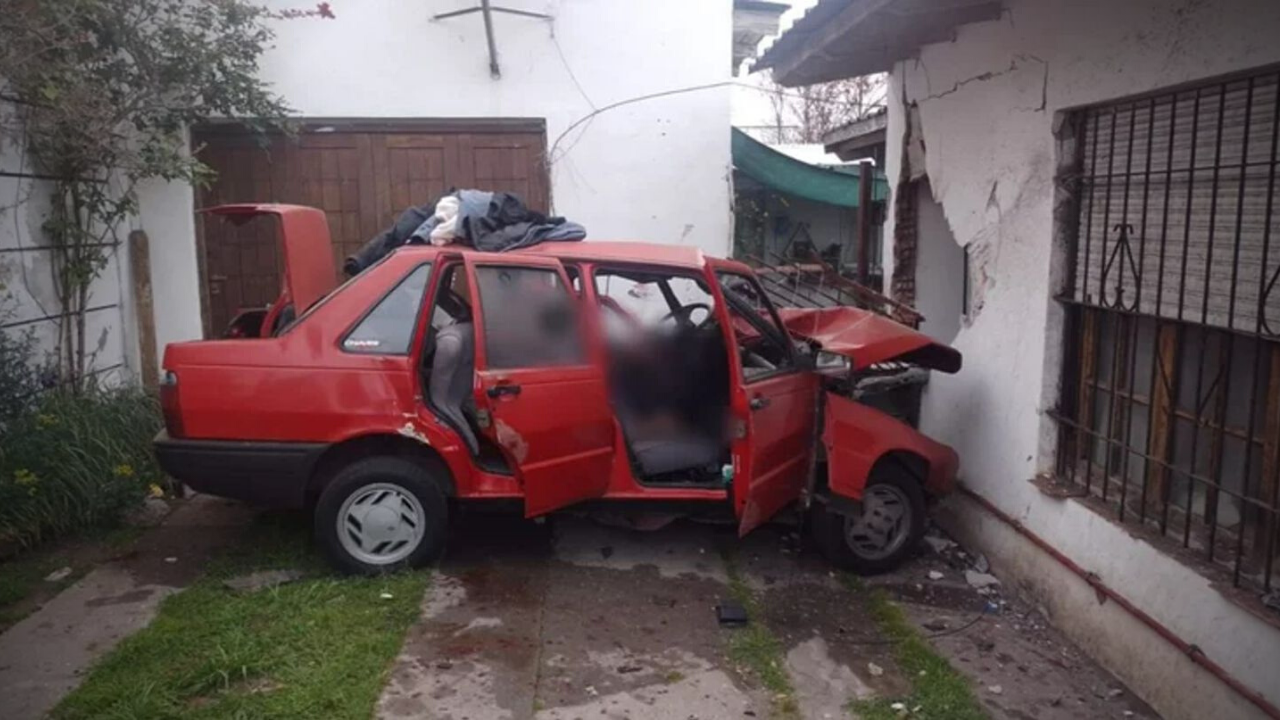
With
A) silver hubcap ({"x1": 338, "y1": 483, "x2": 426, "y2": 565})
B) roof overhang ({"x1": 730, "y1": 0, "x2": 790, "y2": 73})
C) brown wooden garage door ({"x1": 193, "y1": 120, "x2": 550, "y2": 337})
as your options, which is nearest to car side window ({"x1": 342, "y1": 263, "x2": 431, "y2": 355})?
silver hubcap ({"x1": 338, "y1": 483, "x2": 426, "y2": 565})

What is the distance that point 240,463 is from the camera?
494cm

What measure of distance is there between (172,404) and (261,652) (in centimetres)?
143

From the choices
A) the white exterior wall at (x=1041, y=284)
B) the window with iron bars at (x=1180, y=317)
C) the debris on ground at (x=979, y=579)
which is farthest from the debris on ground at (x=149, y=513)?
the window with iron bars at (x=1180, y=317)

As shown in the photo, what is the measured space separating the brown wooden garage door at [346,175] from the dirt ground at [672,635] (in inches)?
143

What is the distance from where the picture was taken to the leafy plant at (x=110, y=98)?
6297mm

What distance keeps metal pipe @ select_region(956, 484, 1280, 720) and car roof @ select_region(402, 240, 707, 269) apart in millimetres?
2150

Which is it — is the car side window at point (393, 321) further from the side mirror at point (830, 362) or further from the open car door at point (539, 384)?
the side mirror at point (830, 362)

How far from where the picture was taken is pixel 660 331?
18.9 ft

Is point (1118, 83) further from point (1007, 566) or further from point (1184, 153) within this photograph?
point (1007, 566)

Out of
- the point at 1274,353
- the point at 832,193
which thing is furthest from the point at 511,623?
the point at 832,193

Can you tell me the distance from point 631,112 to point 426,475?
455 cm

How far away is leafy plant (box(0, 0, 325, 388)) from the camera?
6297 mm

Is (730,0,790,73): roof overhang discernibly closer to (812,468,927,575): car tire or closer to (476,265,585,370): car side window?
(476,265,585,370): car side window

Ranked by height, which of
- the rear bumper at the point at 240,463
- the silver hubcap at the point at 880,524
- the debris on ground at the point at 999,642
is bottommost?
the debris on ground at the point at 999,642
